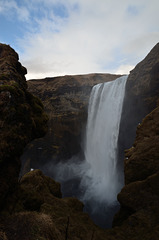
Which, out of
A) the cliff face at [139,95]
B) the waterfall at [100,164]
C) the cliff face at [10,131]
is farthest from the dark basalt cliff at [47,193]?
the waterfall at [100,164]

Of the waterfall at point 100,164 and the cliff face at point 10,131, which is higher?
the cliff face at point 10,131

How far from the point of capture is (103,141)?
1155 inches

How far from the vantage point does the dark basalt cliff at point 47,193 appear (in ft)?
16.6

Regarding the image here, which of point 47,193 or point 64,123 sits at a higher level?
point 64,123

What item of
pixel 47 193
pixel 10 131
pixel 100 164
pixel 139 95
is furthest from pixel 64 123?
pixel 10 131

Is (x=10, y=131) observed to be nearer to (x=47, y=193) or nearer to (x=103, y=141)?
(x=47, y=193)

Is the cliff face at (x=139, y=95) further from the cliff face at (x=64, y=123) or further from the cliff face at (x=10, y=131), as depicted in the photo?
the cliff face at (x=10, y=131)

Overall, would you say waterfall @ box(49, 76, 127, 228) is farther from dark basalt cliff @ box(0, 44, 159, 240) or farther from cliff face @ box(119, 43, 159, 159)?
dark basalt cliff @ box(0, 44, 159, 240)

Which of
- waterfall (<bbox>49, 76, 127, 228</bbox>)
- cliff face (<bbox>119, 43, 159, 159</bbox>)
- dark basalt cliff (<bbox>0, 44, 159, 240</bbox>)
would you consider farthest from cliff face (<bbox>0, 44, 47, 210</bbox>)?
cliff face (<bbox>119, 43, 159, 159</bbox>)

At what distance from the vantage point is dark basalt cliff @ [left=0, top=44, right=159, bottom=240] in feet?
16.6

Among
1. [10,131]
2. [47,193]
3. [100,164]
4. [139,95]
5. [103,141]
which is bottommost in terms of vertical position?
[100,164]

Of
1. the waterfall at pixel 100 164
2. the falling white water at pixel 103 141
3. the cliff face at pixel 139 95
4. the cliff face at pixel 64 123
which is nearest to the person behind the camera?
the cliff face at pixel 139 95

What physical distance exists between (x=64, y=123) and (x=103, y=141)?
12.5 metres

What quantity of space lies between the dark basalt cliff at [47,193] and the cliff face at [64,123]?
25.8 metres
